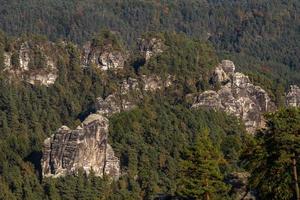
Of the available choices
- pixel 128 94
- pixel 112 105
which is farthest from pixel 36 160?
pixel 128 94

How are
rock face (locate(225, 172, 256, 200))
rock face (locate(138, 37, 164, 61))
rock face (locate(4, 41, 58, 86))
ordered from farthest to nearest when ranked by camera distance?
rock face (locate(138, 37, 164, 61)) → rock face (locate(4, 41, 58, 86)) → rock face (locate(225, 172, 256, 200))

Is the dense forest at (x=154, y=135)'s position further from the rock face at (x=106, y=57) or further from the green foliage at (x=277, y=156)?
the rock face at (x=106, y=57)

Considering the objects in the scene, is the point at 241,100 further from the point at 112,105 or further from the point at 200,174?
the point at 200,174

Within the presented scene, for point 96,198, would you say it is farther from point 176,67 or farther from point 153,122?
point 176,67

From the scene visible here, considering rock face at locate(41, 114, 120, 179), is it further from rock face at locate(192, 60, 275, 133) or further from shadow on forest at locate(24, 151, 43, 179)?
rock face at locate(192, 60, 275, 133)

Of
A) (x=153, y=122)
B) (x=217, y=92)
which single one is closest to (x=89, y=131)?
(x=153, y=122)

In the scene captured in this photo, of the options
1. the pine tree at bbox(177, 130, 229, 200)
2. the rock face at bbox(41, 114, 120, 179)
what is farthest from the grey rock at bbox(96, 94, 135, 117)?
the pine tree at bbox(177, 130, 229, 200)

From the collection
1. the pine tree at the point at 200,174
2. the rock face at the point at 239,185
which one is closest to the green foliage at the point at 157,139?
the rock face at the point at 239,185
